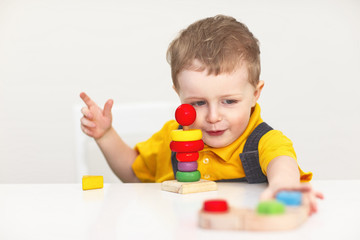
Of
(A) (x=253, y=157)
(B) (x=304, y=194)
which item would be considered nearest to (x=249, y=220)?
(B) (x=304, y=194)

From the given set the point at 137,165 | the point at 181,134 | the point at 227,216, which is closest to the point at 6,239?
the point at 227,216

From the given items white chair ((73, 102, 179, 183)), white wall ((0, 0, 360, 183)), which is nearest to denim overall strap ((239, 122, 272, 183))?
white chair ((73, 102, 179, 183))

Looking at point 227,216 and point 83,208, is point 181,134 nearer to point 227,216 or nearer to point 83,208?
point 83,208

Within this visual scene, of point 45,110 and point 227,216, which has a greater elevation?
point 45,110

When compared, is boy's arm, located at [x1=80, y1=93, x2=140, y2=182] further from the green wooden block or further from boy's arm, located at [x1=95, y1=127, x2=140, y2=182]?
the green wooden block

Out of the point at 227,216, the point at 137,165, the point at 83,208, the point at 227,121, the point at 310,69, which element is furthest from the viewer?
the point at 310,69

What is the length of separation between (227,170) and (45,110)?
140 cm

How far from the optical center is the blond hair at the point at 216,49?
1213 millimetres

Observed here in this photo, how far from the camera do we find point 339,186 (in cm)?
111

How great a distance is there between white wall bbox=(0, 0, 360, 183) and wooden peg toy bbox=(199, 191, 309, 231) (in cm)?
162

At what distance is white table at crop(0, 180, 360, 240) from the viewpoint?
0.72 metres

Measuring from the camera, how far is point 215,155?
1.32 metres

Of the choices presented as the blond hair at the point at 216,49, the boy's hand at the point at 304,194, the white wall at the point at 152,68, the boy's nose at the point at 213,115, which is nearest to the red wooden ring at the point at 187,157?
the boy's nose at the point at 213,115

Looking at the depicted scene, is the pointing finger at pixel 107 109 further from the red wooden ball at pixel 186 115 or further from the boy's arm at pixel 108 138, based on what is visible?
the red wooden ball at pixel 186 115
